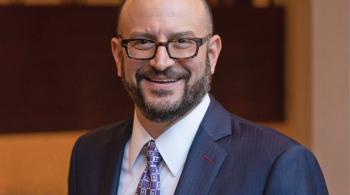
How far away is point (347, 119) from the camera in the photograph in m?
2.61

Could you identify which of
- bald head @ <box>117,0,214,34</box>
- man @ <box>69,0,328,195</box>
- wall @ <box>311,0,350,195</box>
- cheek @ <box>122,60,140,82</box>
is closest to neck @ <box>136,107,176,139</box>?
man @ <box>69,0,328,195</box>

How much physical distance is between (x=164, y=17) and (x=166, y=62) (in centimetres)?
10

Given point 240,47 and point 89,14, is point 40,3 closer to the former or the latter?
point 89,14

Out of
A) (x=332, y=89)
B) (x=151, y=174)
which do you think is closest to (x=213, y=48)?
(x=151, y=174)

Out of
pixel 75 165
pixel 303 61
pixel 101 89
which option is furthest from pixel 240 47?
pixel 75 165

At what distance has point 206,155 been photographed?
1.55 m

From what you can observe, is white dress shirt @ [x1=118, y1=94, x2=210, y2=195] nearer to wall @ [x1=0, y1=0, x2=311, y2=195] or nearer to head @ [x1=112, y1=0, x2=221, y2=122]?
head @ [x1=112, y1=0, x2=221, y2=122]

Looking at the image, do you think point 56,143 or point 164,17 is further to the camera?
point 56,143

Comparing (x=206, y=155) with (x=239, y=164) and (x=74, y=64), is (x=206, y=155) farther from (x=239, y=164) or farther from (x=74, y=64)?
(x=74, y=64)

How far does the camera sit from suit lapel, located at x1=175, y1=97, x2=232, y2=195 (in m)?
1.51

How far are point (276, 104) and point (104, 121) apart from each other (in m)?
0.88

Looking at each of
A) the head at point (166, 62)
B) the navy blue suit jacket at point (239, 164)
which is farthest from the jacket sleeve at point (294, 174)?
the head at point (166, 62)

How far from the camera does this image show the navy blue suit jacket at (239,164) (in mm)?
1453

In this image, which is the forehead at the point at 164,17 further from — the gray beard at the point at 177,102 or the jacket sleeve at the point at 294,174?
the jacket sleeve at the point at 294,174
